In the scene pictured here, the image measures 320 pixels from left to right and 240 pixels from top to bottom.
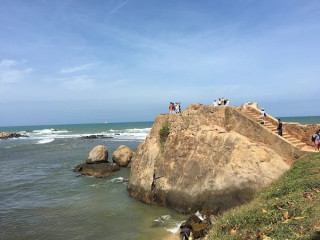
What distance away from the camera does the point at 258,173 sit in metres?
12.8

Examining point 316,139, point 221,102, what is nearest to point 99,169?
point 221,102

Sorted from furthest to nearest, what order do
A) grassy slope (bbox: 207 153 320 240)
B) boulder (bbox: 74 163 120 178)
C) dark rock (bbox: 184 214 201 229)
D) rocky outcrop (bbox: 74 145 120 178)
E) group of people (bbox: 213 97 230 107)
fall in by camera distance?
rocky outcrop (bbox: 74 145 120 178) → boulder (bbox: 74 163 120 178) → group of people (bbox: 213 97 230 107) → dark rock (bbox: 184 214 201 229) → grassy slope (bbox: 207 153 320 240)

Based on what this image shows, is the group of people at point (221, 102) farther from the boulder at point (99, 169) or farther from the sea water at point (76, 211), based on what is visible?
the boulder at point (99, 169)

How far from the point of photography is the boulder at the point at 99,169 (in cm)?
2489

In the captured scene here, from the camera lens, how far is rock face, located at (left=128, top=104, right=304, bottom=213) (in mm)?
13016

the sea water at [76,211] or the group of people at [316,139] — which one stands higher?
the group of people at [316,139]

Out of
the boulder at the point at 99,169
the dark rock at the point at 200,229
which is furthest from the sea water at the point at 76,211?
the dark rock at the point at 200,229

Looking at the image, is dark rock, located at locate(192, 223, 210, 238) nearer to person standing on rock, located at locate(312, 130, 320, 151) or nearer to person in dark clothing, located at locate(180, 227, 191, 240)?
person in dark clothing, located at locate(180, 227, 191, 240)

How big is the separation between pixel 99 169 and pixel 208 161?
13.8m

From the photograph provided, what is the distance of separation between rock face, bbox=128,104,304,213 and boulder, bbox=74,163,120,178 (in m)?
7.16

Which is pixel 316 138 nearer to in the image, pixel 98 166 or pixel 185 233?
pixel 185 233

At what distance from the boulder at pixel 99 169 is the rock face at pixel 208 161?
716 cm

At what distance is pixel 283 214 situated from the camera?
27.2 feet

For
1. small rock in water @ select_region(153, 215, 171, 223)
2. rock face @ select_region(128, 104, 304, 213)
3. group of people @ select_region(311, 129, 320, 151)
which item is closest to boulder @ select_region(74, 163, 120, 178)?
rock face @ select_region(128, 104, 304, 213)
